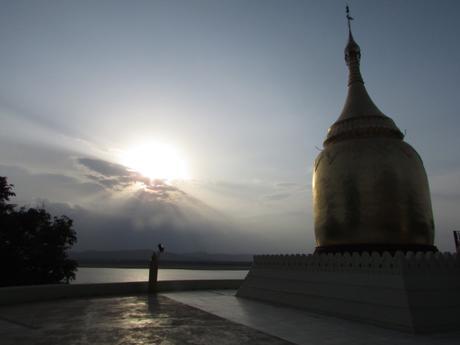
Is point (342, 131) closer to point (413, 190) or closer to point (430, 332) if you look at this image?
point (413, 190)

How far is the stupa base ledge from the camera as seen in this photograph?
11041 millimetres

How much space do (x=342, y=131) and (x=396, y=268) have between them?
31.7ft

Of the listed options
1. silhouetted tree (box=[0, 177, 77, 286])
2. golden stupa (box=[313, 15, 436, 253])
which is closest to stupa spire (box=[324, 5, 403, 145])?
golden stupa (box=[313, 15, 436, 253])

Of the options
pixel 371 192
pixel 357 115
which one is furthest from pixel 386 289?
pixel 357 115

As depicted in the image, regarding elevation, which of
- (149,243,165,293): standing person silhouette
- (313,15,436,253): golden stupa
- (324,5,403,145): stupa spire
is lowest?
(149,243,165,293): standing person silhouette

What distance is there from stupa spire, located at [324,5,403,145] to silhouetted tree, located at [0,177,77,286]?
63.9 ft

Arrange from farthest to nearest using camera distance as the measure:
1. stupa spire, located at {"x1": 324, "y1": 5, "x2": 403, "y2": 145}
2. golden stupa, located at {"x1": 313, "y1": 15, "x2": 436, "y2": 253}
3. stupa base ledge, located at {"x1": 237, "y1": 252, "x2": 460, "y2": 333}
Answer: stupa spire, located at {"x1": 324, "y1": 5, "x2": 403, "y2": 145}, golden stupa, located at {"x1": 313, "y1": 15, "x2": 436, "y2": 253}, stupa base ledge, located at {"x1": 237, "y1": 252, "x2": 460, "y2": 333}

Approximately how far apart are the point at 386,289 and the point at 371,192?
5962mm

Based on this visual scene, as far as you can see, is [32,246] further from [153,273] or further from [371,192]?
[371,192]

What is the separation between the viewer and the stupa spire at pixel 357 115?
19250 mm

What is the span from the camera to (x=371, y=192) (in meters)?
16.9

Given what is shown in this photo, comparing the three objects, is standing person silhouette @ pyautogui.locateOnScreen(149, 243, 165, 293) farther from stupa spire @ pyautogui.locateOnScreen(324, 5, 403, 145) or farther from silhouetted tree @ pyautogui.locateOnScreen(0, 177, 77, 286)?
stupa spire @ pyautogui.locateOnScreen(324, 5, 403, 145)

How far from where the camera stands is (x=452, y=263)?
12.8 meters

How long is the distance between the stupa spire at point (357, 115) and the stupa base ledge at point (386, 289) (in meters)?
7.71
